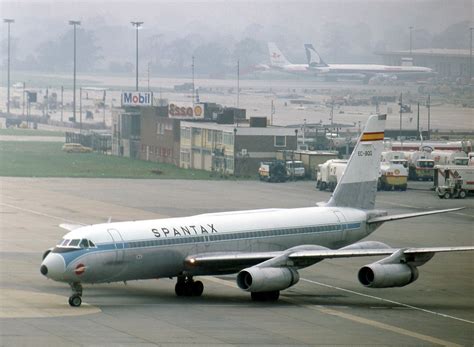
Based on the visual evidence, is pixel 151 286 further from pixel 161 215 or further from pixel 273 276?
pixel 161 215

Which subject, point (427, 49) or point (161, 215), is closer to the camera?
point (161, 215)

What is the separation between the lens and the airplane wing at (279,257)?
4881 cm

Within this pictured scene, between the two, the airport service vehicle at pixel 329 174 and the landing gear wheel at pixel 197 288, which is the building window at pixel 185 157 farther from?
the landing gear wheel at pixel 197 288

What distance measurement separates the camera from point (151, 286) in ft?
171

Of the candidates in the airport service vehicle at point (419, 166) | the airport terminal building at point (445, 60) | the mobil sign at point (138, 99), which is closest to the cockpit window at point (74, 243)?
the airport terminal building at point (445, 60)

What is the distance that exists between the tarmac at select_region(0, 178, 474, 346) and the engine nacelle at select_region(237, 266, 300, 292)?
759mm

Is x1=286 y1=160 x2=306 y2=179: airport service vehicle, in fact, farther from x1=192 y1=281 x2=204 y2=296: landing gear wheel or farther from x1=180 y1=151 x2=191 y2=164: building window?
x1=192 y1=281 x2=204 y2=296: landing gear wheel

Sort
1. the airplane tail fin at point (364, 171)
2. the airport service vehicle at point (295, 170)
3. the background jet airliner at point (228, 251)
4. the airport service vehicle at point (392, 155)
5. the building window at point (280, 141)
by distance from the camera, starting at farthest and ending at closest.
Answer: the building window at point (280, 141) → the airport service vehicle at point (392, 155) → the airport service vehicle at point (295, 170) → the airplane tail fin at point (364, 171) → the background jet airliner at point (228, 251)

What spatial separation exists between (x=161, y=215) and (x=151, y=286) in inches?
1028

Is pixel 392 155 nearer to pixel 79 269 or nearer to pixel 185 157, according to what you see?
pixel 185 157

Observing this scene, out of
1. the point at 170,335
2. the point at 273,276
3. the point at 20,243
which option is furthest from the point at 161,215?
the point at 170,335

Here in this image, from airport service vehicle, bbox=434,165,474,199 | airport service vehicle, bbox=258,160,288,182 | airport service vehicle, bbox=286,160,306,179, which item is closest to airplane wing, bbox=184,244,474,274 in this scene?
airport service vehicle, bbox=434,165,474,199

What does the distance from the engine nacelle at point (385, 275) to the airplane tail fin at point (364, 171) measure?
25.7 feet

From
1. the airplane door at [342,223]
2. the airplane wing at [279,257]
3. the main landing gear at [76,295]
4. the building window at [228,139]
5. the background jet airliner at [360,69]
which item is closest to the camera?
the main landing gear at [76,295]
